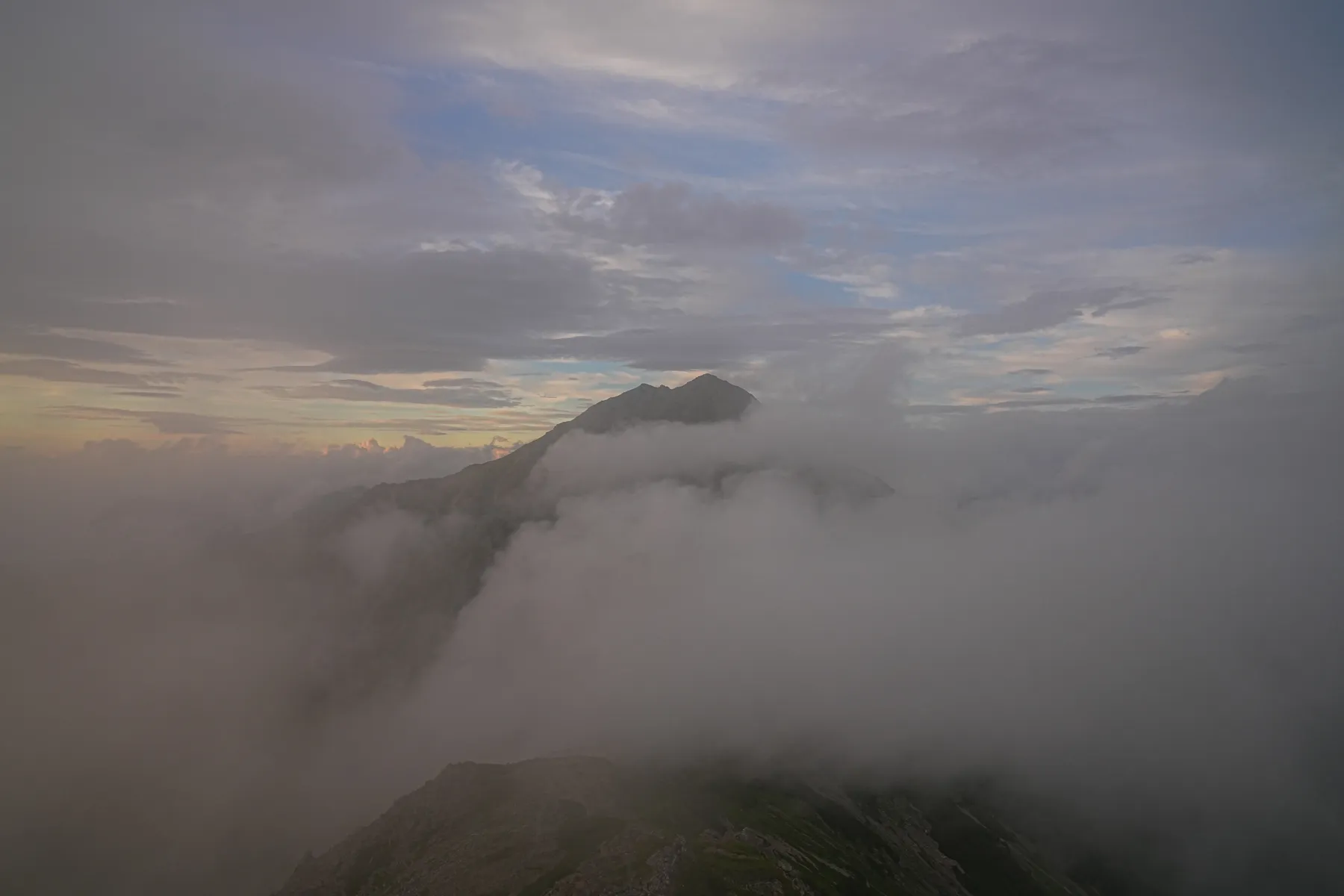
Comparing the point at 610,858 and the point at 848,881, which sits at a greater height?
the point at 610,858

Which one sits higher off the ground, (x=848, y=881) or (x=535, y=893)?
(x=535, y=893)

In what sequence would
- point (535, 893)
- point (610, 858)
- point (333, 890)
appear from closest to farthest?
point (535, 893)
point (610, 858)
point (333, 890)

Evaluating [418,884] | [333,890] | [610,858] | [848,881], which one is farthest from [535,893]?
[848,881]

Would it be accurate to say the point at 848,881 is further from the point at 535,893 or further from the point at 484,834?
the point at 484,834

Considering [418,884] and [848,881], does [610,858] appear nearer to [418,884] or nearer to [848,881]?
[418,884]

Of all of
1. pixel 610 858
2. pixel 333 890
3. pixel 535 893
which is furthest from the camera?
pixel 333 890

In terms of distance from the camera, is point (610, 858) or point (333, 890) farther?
point (333, 890)

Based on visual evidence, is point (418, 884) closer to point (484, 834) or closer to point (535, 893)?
point (484, 834)

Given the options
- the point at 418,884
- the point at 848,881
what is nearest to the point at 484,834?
the point at 418,884

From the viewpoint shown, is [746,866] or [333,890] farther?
[333,890]
